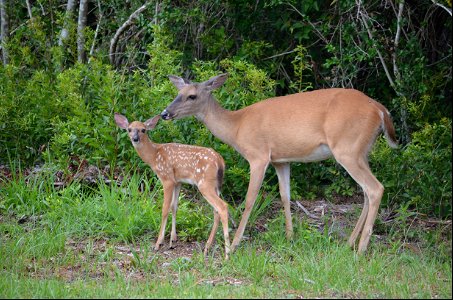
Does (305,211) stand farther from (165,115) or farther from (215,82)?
(165,115)

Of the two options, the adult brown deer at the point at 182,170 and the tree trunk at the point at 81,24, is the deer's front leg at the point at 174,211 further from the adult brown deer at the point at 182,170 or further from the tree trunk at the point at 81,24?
the tree trunk at the point at 81,24

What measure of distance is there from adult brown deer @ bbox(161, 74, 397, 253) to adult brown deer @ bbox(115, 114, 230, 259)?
316mm

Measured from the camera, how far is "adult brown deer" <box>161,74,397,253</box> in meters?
8.12

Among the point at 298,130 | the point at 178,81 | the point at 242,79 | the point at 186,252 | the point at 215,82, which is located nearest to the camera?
the point at 186,252

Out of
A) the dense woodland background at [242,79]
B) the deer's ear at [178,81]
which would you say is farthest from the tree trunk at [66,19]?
the deer's ear at [178,81]

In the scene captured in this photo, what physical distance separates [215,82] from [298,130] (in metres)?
1.07

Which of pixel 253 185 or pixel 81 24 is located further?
pixel 81 24

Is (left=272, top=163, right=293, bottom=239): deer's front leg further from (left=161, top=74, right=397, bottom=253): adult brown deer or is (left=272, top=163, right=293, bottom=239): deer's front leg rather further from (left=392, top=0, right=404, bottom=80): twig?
(left=392, top=0, right=404, bottom=80): twig

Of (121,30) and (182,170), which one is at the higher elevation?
(121,30)

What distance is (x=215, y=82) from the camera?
8914mm

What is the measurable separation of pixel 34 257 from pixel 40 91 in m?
3.46

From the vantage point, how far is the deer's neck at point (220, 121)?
8742mm

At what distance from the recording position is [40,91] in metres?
10.9

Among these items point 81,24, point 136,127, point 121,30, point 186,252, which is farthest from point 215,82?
point 81,24
